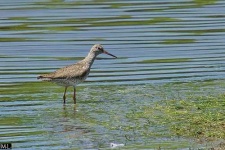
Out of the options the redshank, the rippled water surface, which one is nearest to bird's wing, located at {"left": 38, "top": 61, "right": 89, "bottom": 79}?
the redshank

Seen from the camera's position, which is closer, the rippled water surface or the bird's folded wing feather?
the rippled water surface

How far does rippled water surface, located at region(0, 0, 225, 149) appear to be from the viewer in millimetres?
14211

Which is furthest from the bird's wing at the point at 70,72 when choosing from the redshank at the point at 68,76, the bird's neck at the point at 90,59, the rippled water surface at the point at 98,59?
the rippled water surface at the point at 98,59

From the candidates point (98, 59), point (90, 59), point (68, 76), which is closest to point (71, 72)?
point (68, 76)

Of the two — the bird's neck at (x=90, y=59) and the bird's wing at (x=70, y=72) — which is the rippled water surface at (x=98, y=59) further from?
the bird's neck at (x=90, y=59)

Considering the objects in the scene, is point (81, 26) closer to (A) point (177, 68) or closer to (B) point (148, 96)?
(A) point (177, 68)

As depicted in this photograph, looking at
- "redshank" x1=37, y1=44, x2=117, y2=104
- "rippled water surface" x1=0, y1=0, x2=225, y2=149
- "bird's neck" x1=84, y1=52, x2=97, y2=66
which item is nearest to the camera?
"rippled water surface" x1=0, y1=0, x2=225, y2=149

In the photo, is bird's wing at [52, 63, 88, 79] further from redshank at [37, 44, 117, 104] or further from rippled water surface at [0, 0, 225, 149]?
rippled water surface at [0, 0, 225, 149]

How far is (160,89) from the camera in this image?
17141 millimetres

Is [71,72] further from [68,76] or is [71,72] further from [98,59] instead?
[98,59]

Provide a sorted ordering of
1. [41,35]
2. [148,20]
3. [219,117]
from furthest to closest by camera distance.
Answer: [148,20] → [41,35] → [219,117]

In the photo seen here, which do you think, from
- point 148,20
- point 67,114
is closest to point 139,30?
point 148,20

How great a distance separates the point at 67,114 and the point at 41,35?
933 cm

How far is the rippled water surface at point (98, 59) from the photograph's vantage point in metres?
14.2
